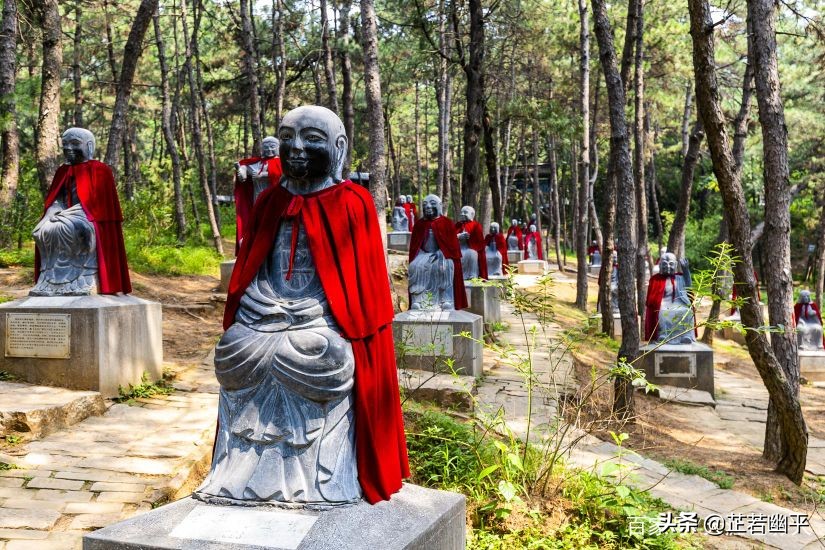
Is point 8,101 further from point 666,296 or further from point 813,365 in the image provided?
point 813,365

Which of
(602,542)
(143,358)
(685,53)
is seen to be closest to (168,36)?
(685,53)

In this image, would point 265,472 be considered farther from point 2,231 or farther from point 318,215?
point 2,231

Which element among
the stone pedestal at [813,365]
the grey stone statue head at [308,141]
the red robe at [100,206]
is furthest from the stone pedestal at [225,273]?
the stone pedestal at [813,365]

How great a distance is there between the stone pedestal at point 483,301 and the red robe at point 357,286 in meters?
9.41

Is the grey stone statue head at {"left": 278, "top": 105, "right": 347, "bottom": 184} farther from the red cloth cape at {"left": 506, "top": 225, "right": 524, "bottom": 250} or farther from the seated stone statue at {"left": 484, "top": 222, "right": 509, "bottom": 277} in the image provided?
the red cloth cape at {"left": 506, "top": 225, "right": 524, "bottom": 250}

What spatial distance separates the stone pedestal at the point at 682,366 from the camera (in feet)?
37.7

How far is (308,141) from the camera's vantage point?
3.19 m

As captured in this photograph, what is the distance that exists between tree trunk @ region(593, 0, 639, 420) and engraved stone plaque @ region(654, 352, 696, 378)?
3.32 metres

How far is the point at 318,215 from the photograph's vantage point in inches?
128

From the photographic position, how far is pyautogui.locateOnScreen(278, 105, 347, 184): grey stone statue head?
3168 mm

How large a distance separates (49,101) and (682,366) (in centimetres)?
1013

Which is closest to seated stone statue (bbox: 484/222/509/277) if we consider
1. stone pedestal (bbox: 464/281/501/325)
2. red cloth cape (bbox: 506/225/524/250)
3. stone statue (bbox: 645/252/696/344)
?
stone pedestal (bbox: 464/281/501/325)

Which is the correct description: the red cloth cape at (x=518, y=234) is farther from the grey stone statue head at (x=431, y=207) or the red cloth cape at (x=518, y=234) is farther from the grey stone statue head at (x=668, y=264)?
the grey stone statue head at (x=431, y=207)

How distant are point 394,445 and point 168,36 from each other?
28081 mm
